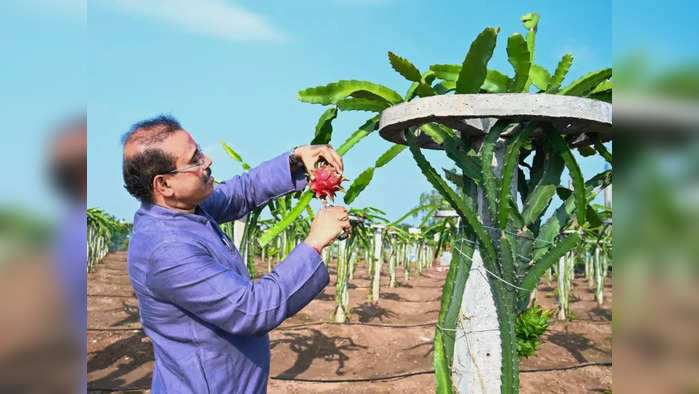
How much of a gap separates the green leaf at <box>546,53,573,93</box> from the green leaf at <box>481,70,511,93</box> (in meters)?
0.14

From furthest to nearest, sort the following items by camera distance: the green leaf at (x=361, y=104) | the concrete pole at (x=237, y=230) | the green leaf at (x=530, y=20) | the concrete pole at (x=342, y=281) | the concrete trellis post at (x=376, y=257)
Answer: the concrete trellis post at (x=376, y=257), the concrete pole at (x=342, y=281), the concrete pole at (x=237, y=230), the green leaf at (x=530, y=20), the green leaf at (x=361, y=104)

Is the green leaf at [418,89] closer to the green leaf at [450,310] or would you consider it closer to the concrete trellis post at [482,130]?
the concrete trellis post at [482,130]

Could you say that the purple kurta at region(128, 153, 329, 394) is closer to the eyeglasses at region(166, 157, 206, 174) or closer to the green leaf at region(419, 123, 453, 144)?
the eyeglasses at region(166, 157, 206, 174)

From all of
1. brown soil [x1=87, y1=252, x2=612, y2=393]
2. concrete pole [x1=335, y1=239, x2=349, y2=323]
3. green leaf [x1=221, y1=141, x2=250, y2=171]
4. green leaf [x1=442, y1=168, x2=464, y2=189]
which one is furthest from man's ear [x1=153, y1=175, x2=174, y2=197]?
concrete pole [x1=335, y1=239, x2=349, y2=323]

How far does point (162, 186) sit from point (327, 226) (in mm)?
544

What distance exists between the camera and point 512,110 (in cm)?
144

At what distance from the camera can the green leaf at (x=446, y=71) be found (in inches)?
70.2

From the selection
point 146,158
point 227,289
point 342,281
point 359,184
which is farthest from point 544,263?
point 342,281

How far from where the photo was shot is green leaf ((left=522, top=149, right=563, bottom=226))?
1.76 meters

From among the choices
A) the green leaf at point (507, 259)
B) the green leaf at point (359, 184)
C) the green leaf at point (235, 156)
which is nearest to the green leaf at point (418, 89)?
the green leaf at point (359, 184)

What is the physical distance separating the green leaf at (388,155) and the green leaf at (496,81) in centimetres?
48

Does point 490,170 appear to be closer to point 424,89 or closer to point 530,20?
point 424,89

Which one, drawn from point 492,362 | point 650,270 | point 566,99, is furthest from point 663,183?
point 492,362

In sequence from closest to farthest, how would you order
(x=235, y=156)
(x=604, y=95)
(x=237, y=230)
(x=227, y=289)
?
1. (x=227, y=289)
2. (x=604, y=95)
3. (x=235, y=156)
4. (x=237, y=230)
